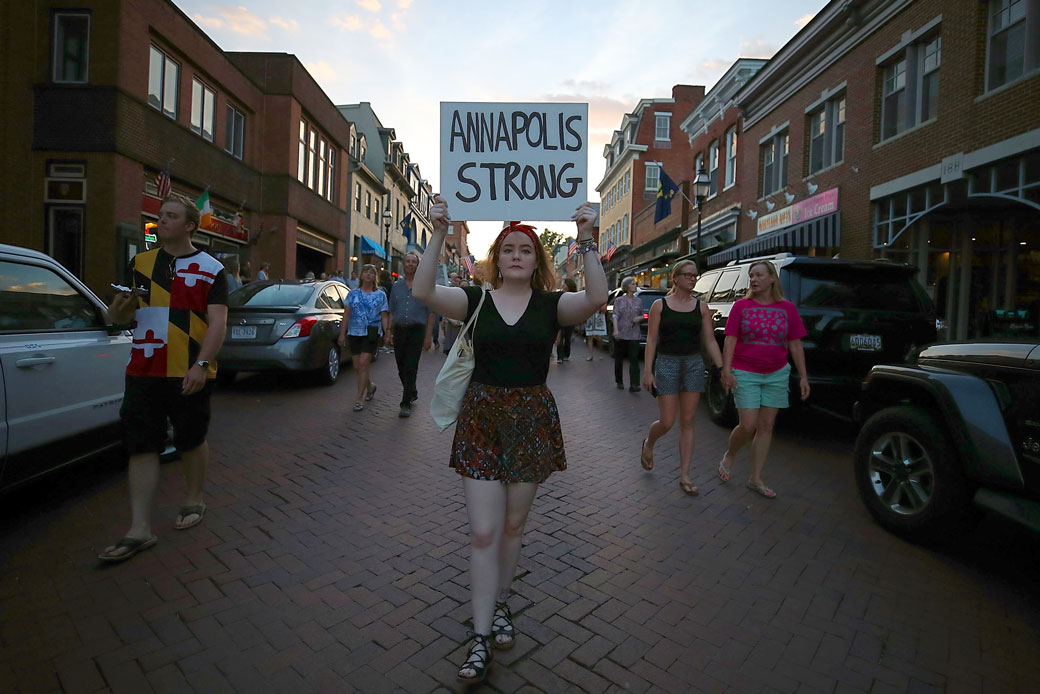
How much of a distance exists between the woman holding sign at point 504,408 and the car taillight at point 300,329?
6611mm

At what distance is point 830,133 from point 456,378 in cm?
1640

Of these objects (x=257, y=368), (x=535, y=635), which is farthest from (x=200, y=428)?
(x=257, y=368)

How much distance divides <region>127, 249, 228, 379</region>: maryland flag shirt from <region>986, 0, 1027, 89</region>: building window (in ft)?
39.9

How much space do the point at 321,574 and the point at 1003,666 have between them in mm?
3134

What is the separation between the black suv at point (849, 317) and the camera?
647 centimetres

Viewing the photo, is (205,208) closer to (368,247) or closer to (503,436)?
(503,436)

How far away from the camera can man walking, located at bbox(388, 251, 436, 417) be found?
7.62 m

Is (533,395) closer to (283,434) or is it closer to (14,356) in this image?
(14,356)

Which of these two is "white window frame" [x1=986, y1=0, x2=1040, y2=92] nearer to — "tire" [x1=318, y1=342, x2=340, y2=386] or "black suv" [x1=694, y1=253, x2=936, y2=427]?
"black suv" [x1=694, y1=253, x2=936, y2=427]

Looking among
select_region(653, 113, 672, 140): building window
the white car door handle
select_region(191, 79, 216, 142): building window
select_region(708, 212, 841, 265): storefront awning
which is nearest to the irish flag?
select_region(191, 79, 216, 142): building window

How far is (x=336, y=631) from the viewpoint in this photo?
9.27 feet

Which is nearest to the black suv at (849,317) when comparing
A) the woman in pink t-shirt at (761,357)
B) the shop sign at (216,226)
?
the woman in pink t-shirt at (761,357)

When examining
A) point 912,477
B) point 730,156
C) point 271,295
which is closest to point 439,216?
point 912,477

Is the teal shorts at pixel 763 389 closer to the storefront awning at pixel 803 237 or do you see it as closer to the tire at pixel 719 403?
the tire at pixel 719 403
